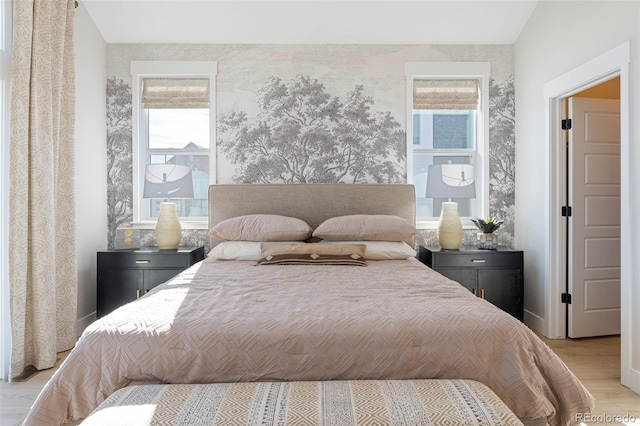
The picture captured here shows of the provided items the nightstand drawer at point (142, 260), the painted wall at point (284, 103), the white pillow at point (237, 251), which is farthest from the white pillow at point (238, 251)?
the painted wall at point (284, 103)

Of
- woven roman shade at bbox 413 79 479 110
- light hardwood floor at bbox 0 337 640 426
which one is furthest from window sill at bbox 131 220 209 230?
woven roman shade at bbox 413 79 479 110

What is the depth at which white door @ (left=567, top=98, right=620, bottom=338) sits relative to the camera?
11.3 feet

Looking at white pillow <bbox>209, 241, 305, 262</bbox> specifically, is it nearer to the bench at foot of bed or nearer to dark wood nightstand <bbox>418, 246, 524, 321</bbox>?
dark wood nightstand <bbox>418, 246, 524, 321</bbox>

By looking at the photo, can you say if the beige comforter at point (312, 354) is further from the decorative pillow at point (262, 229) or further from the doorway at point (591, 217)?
the doorway at point (591, 217)

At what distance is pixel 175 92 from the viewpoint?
4082 millimetres

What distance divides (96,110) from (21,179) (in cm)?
127

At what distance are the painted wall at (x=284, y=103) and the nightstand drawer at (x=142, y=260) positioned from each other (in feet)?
1.59

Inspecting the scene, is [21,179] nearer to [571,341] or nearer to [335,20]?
[335,20]

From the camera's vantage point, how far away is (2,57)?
271 centimetres

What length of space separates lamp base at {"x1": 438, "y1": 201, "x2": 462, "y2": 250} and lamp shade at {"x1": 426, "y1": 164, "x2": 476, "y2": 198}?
4.8 inches

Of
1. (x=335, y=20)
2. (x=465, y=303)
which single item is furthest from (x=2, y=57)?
(x=465, y=303)

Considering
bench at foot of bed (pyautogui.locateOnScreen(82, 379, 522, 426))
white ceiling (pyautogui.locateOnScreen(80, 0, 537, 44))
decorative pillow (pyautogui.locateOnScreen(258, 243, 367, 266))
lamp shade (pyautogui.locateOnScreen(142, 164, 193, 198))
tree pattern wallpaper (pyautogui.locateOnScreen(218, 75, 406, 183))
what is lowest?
bench at foot of bed (pyautogui.locateOnScreen(82, 379, 522, 426))

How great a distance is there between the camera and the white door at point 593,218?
3459mm

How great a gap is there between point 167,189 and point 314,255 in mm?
1464
